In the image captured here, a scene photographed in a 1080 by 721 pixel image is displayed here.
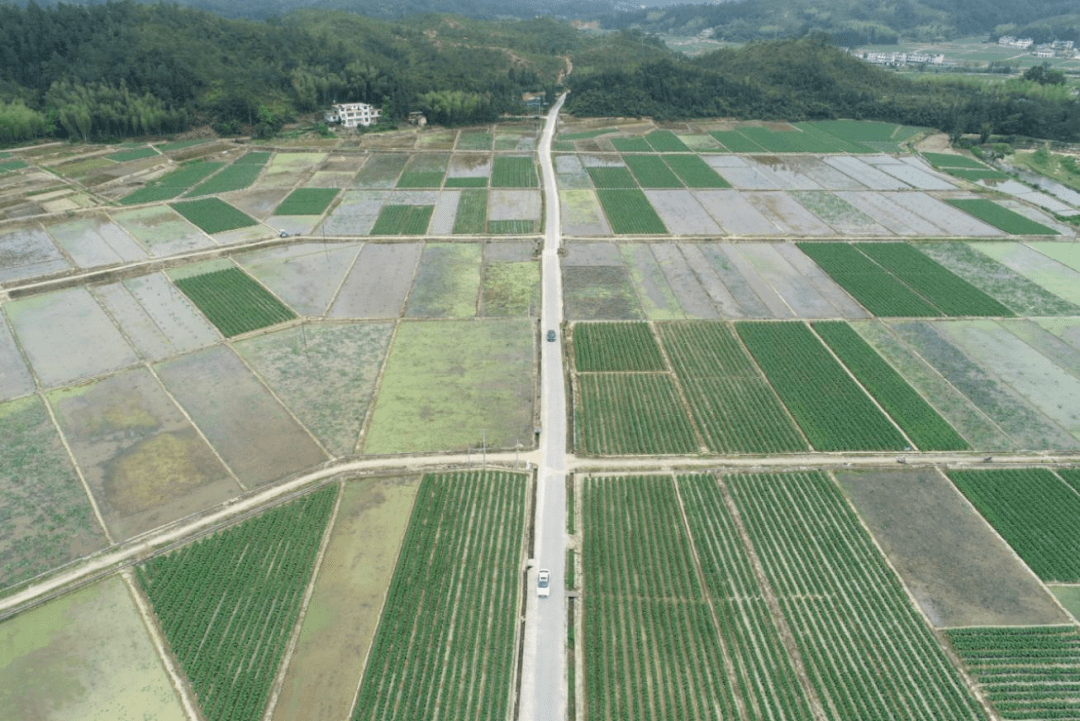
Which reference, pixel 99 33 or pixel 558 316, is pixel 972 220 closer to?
pixel 558 316

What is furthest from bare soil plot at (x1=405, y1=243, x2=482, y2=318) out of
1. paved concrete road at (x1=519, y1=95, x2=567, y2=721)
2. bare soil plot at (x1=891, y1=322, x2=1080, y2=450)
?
bare soil plot at (x1=891, y1=322, x2=1080, y2=450)

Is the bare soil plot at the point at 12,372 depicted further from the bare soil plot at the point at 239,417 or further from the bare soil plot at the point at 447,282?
the bare soil plot at the point at 447,282

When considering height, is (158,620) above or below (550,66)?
below

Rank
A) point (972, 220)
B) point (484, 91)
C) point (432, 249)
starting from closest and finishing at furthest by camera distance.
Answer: point (432, 249)
point (972, 220)
point (484, 91)

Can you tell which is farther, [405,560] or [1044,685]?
[405,560]

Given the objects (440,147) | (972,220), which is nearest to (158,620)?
(440,147)

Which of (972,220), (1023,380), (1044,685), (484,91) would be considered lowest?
(1044,685)

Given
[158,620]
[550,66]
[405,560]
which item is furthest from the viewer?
[550,66]
